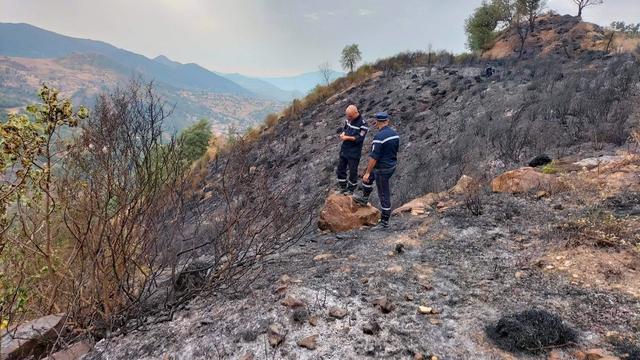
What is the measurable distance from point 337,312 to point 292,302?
483 mm

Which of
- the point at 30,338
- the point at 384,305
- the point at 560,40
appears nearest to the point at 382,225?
the point at 384,305

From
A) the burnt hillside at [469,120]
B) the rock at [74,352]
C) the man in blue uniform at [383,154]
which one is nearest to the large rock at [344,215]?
the man in blue uniform at [383,154]

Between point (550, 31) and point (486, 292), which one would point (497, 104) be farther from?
point (550, 31)

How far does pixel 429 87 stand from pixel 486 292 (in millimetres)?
16067

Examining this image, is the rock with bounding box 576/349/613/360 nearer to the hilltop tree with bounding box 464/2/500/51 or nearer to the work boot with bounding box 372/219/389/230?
the work boot with bounding box 372/219/389/230

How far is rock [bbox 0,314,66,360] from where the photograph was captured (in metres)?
3.69

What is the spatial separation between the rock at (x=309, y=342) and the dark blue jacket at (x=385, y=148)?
325 cm

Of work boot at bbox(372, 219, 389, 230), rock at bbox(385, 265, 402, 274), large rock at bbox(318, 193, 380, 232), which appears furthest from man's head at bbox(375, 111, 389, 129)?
rock at bbox(385, 265, 402, 274)

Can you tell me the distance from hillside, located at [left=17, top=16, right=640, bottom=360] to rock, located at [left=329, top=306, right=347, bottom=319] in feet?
0.05

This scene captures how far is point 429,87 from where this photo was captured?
61.2 ft

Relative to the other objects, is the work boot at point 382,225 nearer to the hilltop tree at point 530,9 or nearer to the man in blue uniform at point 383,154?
the man in blue uniform at point 383,154

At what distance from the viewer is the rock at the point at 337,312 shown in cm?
371

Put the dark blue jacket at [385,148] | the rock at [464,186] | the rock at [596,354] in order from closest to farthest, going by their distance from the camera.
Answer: the rock at [596,354] < the dark blue jacket at [385,148] < the rock at [464,186]

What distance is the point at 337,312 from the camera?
12.3 ft
